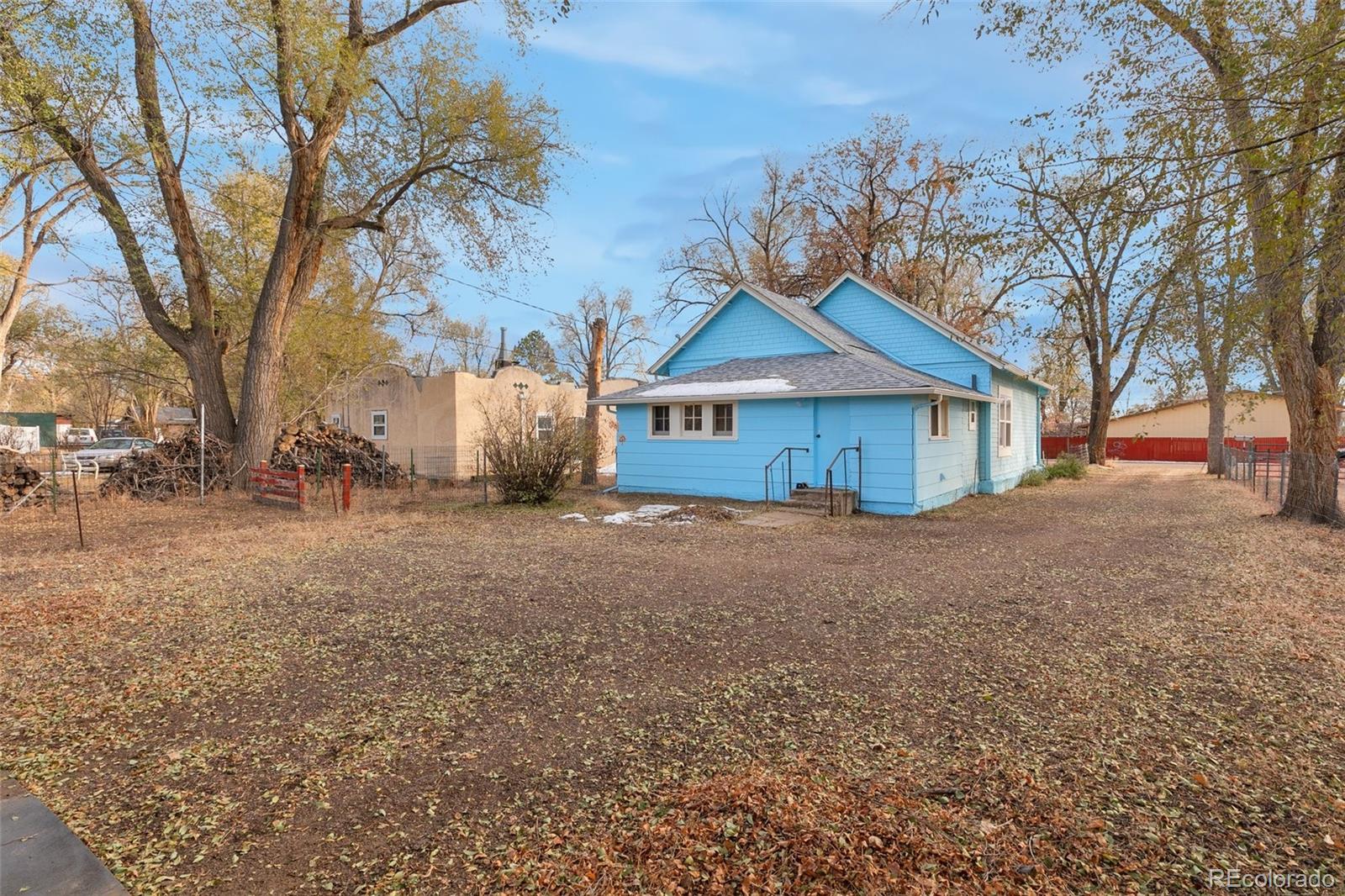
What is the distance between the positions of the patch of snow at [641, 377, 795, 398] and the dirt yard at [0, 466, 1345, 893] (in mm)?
6440

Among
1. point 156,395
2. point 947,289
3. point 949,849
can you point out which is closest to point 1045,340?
point 949,849

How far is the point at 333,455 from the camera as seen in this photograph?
17.4 m

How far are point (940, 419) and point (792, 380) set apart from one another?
3357mm

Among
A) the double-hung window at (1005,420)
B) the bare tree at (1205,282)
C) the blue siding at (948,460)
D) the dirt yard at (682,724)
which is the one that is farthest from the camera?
the double-hung window at (1005,420)

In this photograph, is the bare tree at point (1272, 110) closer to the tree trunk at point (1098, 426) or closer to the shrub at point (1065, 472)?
the shrub at point (1065, 472)

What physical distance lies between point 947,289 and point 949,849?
2977 cm

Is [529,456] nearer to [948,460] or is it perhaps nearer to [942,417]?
[942,417]

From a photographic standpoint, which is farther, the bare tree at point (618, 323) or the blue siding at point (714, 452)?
the bare tree at point (618, 323)

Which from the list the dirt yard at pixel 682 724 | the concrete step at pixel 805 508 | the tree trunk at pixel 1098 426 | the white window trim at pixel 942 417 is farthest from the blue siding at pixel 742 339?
the tree trunk at pixel 1098 426

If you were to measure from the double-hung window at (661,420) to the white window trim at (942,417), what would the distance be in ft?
19.2

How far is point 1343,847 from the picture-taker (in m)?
2.39

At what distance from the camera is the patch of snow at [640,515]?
11234 millimetres

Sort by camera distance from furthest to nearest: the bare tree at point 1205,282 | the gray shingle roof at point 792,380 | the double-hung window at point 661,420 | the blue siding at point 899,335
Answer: the blue siding at point 899,335 < the double-hung window at point 661,420 < the gray shingle roof at point 792,380 < the bare tree at point 1205,282

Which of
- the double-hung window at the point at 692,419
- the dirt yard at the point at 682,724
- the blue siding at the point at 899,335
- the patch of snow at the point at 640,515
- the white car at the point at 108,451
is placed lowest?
the dirt yard at the point at 682,724
